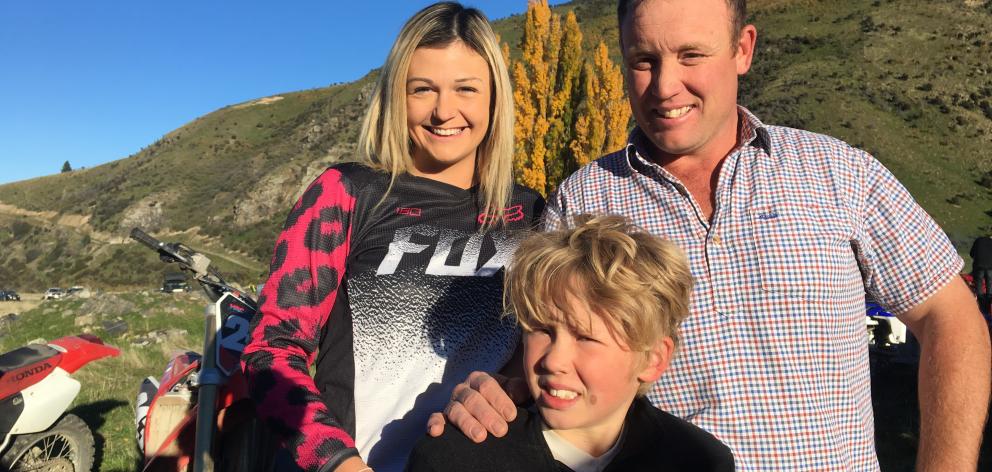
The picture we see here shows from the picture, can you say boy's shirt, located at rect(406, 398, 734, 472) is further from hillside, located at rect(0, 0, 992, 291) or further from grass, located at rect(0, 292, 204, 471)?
hillside, located at rect(0, 0, 992, 291)

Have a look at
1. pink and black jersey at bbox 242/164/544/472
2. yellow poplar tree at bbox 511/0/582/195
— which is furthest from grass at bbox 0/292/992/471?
yellow poplar tree at bbox 511/0/582/195

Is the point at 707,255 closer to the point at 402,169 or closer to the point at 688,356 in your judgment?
the point at 688,356

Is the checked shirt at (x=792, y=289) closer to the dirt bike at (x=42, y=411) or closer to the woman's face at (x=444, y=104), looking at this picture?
the woman's face at (x=444, y=104)

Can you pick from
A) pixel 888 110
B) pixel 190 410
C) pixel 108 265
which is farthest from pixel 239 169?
pixel 190 410

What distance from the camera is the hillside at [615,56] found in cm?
3216

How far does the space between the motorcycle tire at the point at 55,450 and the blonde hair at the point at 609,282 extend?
4409mm

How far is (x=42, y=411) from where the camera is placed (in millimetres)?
4363

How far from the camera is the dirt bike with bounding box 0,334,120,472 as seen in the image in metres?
4.25

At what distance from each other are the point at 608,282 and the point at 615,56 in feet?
161

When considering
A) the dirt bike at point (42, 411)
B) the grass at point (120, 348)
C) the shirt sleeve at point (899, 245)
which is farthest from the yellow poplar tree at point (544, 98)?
the shirt sleeve at point (899, 245)

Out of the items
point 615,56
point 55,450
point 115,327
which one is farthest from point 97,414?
point 615,56

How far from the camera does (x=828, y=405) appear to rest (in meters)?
1.68

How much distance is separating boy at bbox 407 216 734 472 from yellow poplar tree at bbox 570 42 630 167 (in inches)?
444

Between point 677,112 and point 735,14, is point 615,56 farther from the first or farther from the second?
point 677,112
